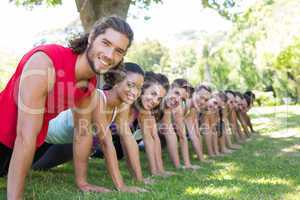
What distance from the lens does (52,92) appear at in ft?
8.95

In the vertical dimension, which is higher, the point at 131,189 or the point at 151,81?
the point at 151,81

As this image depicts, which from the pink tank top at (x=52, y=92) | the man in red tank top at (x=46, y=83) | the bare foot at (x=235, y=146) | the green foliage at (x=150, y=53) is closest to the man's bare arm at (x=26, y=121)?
the man in red tank top at (x=46, y=83)

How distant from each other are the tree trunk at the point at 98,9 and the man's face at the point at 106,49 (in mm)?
5986

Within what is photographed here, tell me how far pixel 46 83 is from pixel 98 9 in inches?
252

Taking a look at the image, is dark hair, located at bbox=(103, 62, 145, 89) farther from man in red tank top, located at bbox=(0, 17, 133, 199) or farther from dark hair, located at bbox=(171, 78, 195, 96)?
dark hair, located at bbox=(171, 78, 195, 96)

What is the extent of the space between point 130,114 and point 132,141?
2.19 feet

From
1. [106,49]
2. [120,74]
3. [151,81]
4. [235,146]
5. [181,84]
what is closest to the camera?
[106,49]

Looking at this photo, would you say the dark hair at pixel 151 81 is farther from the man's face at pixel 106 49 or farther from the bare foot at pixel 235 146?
the bare foot at pixel 235 146

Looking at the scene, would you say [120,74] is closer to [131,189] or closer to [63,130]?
[63,130]

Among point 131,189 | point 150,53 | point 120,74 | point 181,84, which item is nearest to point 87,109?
point 120,74

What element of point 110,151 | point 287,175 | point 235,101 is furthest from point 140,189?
point 235,101

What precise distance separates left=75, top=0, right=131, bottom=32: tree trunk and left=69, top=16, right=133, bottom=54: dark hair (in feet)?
19.3

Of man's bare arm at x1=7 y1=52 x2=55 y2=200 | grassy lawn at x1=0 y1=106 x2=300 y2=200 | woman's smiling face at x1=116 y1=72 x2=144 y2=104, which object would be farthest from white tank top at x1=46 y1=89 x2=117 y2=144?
man's bare arm at x1=7 y1=52 x2=55 y2=200

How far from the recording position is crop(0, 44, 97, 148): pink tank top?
8.73ft
